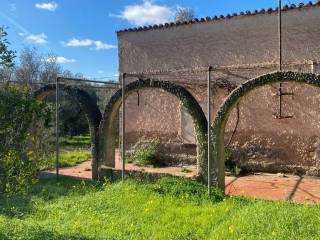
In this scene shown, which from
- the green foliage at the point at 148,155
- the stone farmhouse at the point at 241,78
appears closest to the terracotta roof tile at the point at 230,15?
the stone farmhouse at the point at 241,78

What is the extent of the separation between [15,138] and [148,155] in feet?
29.4

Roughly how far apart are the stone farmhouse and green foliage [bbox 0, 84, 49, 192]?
5.12 m

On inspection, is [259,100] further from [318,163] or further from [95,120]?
[95,120]

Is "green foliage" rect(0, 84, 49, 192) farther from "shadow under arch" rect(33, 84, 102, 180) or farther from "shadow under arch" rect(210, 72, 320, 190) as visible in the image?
"shadow under arch" rect(33, 84, 102, 180)

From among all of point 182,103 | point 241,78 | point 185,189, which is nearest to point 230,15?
point 241,78

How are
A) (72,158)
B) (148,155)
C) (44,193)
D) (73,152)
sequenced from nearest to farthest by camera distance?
(44,193) → (148,155) → (72,158) → (73,152)

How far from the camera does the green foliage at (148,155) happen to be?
15.0 metres

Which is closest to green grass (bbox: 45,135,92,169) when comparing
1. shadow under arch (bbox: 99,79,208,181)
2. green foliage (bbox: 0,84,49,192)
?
shadow under arch (bbox: 99,79,208,181)

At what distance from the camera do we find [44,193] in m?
10.0

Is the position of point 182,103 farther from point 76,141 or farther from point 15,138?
point 76,141

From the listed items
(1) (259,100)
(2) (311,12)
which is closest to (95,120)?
(1) (259,100)

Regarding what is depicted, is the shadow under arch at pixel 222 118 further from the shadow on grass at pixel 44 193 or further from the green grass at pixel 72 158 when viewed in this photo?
the green grass at pixel 72 158

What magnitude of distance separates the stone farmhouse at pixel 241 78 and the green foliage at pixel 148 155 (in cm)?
34

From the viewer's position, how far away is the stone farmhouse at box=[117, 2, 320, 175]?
12.6 meters
